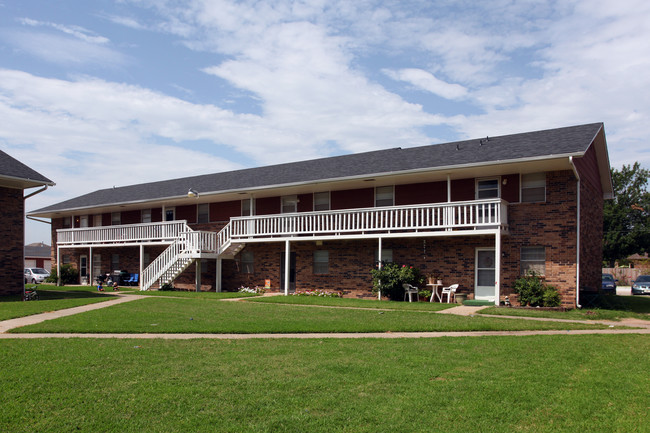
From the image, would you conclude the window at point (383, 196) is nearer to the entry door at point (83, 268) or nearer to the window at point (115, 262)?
the window at point (115, 262)

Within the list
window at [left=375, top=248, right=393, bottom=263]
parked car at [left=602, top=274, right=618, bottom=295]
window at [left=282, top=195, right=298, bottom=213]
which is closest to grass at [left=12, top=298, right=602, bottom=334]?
window at [left=375, top=248, right=393, bottom=263]

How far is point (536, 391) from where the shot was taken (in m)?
6.09

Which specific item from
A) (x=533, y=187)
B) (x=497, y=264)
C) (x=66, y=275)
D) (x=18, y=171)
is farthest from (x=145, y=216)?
(x=533, y=187)

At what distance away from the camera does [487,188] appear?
18.8m

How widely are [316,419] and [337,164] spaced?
1985 centimetres

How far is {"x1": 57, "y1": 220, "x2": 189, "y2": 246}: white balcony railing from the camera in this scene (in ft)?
86.9

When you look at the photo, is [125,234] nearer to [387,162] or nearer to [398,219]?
[387,162]

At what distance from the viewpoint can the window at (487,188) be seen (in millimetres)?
18656

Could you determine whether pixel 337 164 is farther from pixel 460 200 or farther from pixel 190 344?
pixel 190 344

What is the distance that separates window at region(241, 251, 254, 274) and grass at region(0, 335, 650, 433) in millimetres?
16000

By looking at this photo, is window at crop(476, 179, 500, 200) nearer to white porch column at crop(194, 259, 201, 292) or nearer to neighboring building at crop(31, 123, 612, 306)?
neighboring building at crop(31, 123, 612, 306)

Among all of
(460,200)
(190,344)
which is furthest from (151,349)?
(460,200)

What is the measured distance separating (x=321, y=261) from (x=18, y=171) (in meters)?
12.5

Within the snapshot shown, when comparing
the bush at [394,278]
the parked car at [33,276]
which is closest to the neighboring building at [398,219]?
the bush at [394,278]
